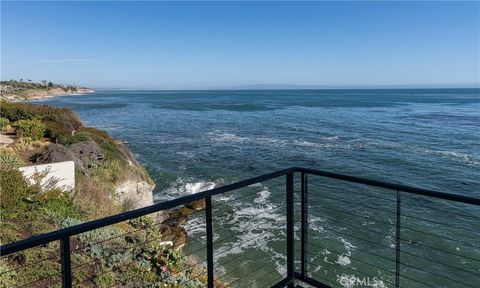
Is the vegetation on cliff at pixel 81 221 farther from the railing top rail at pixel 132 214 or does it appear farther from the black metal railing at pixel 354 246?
the railing top rail at pixel 132 214

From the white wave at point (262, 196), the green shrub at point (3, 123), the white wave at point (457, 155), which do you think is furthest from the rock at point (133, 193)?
the white wave at point (457, 155)

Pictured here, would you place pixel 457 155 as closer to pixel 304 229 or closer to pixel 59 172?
pixel 59 172

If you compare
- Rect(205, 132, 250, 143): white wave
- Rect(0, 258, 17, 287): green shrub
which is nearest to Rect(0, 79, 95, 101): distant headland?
Rect(205, 132, 250, 143): white wave

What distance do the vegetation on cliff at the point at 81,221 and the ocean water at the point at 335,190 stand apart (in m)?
1.31

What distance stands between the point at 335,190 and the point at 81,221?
8.76 meters

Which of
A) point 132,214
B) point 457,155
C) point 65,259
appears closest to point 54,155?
point 132,214

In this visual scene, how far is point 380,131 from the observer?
29.0 meters

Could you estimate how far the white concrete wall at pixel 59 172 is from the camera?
873 centimetres

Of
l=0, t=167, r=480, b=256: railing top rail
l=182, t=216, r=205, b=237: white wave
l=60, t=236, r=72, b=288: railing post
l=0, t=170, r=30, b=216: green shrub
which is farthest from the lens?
l=182, t=216, r=205, b=237: white wave

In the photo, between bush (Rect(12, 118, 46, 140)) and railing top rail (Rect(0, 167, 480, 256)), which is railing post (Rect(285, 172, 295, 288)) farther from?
bush (Rect(12, 118, 46, 140))

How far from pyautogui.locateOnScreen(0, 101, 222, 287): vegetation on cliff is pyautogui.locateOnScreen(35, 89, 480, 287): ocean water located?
4.29 ft

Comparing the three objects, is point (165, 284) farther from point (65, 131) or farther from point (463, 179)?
point (463, 179)

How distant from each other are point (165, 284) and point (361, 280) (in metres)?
4.40

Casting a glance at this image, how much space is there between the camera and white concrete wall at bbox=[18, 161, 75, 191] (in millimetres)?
8734
